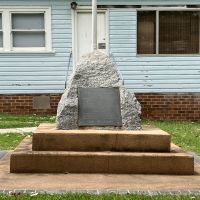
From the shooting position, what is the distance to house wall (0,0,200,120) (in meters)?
16.5

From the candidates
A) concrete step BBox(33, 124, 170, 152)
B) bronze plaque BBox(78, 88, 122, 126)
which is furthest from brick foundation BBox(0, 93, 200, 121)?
concrete step BBox(33, 124, 170, 152)

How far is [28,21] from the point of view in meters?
16.7

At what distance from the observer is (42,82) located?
16547 millimetres

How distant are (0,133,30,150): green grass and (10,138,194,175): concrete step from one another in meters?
2.67

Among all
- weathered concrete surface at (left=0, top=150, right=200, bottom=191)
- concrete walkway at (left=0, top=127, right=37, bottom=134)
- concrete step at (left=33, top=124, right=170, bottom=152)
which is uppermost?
concrete step at (left=33, top=124, right=170, bottom=152)

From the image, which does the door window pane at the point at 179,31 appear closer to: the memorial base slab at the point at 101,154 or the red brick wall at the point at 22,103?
the red brick wall at the point at 22,103

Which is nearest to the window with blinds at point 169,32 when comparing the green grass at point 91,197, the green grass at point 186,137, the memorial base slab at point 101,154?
the green grass at point 186,137

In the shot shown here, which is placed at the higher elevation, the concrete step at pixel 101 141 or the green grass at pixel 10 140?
the concrete step at pixel 101 141

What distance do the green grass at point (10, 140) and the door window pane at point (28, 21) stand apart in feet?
19.4

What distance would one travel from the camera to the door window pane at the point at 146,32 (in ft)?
54.9

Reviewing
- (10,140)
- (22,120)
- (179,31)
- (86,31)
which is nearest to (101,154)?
(10,140)

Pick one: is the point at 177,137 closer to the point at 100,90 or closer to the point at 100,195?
the point at 100,90

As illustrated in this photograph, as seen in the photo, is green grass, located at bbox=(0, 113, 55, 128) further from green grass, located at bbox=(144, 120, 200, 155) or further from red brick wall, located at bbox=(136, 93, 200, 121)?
green grass, located at bbox=(144, 120, 200, 155)

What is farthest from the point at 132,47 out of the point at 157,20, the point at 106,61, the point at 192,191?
the point at 192,191
